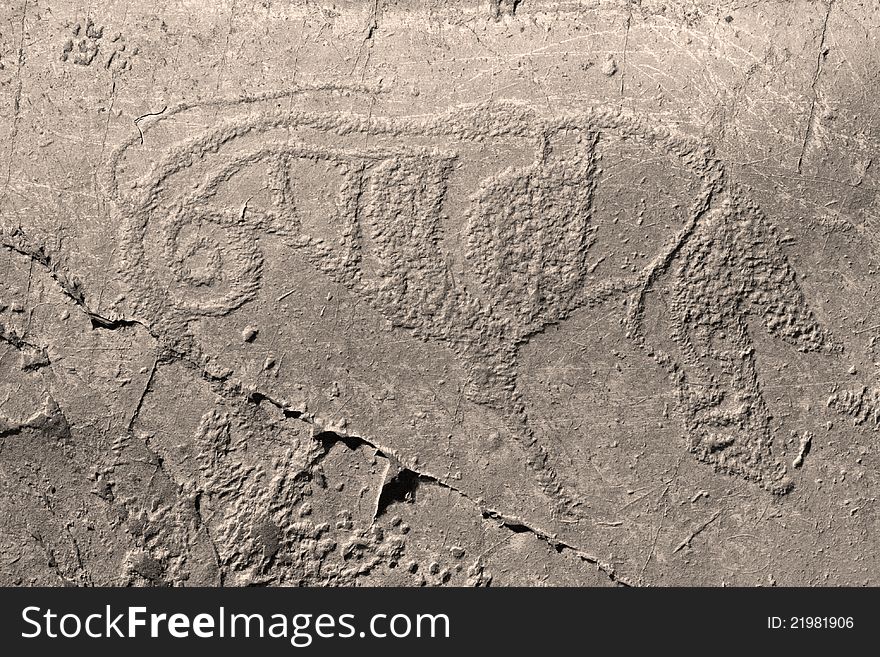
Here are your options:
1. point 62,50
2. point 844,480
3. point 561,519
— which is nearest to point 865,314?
point 844,480

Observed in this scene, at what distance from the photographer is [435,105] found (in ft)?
5.76

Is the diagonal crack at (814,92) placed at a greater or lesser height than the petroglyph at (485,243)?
greater

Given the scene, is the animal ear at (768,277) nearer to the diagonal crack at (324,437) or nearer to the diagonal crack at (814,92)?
the diagonal crack at (814,92)

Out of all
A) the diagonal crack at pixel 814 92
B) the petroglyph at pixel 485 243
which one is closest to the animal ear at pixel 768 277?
the petroglyph at pixel 485 243

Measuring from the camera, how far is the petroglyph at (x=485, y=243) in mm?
1729

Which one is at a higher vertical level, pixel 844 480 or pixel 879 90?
pixel 879 90

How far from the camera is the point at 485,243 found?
173cm

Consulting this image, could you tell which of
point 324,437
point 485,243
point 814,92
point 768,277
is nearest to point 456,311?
point 485,243

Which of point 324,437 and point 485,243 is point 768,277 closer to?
point 485,243

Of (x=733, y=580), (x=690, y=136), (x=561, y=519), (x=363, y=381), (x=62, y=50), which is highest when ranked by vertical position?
(x=62, y=50)

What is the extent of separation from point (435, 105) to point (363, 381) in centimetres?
66

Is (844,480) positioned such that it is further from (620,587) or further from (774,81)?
(774,81)

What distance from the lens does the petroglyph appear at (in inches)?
68.1

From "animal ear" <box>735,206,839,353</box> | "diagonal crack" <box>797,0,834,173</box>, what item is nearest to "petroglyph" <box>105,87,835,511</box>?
"animal ear" <box>735,206,839,353</box>
